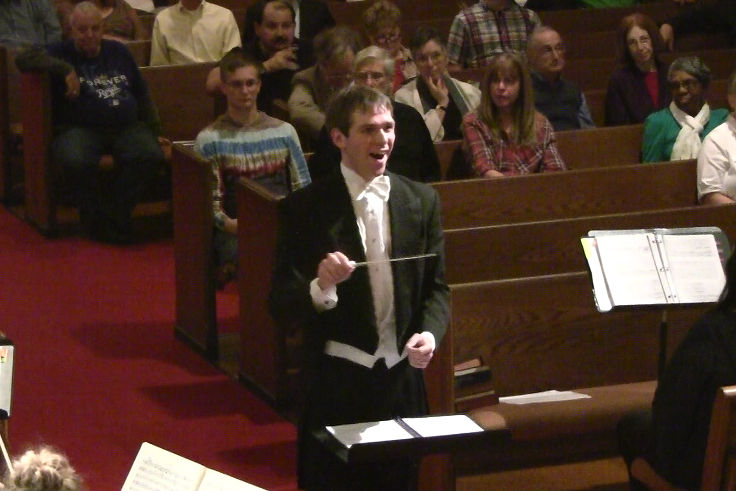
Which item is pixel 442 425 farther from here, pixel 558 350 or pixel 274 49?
pixel 274 49

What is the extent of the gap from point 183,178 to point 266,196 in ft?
2.55

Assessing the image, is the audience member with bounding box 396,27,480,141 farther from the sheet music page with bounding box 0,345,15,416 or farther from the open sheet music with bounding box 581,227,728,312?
the sheet music page with bounding box 0,345,15,416

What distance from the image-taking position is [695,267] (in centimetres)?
397

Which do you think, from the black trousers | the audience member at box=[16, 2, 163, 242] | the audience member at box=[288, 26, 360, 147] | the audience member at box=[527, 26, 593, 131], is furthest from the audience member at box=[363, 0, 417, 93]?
the black trousers

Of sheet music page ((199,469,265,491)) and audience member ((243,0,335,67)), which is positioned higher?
audience member ((243,0,335,67))

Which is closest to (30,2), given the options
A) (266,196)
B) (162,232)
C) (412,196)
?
(162,232)

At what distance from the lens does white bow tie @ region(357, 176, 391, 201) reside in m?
3.36

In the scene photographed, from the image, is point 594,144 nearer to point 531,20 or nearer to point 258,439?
point 531,20

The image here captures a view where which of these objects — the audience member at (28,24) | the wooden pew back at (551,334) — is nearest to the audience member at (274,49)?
the audience member at (28,24)

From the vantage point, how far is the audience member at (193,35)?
776 cm

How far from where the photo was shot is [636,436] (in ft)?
12.8

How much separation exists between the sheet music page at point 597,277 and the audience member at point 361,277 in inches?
23.6

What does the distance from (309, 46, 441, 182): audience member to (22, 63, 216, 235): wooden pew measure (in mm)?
2005

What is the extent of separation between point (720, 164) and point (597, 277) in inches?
74.9
